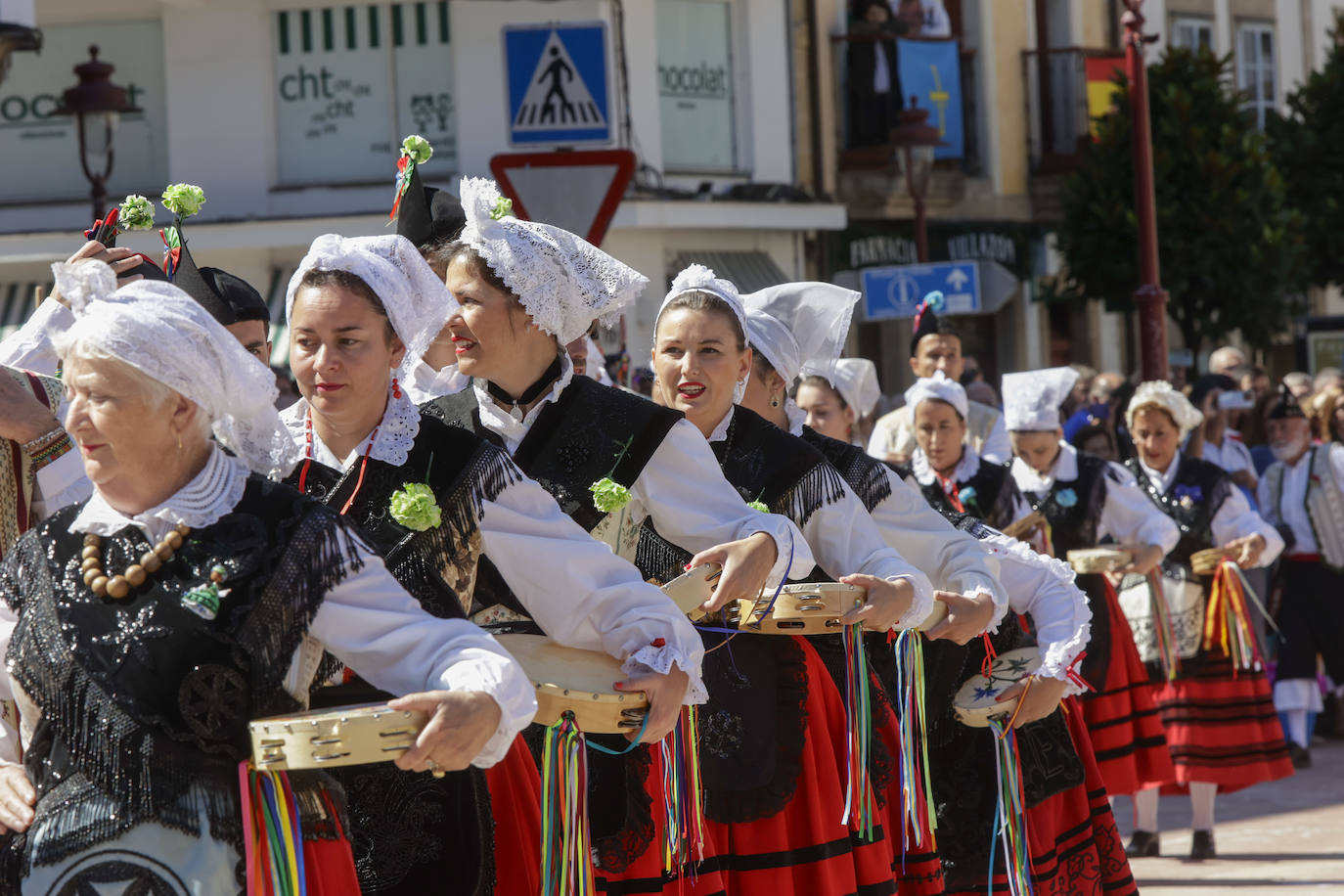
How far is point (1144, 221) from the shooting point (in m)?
12.9

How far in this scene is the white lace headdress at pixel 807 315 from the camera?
5613 millimetres

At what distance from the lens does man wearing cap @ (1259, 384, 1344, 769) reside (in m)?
11.6

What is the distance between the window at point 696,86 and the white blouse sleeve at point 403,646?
559 inches

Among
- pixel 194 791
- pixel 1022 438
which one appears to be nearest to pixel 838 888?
pixel 194 791

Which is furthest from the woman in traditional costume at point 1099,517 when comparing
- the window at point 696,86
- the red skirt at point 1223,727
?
the window at point 696,86

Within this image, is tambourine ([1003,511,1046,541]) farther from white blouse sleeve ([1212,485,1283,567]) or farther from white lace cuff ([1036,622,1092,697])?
white blouse sleeve ([1212,485,1283,567])

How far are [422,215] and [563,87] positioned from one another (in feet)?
10.7

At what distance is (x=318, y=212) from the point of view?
16406 mm

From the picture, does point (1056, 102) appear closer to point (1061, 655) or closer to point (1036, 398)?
point (1036, 398)

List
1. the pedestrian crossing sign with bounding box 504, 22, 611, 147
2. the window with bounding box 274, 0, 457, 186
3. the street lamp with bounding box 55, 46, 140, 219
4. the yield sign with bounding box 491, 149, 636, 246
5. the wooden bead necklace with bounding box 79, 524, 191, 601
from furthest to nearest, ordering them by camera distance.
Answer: the window with bounding box 274, 0, 457, 186 < the street lamp with bounding box 55, 46, 140, 219 < the pedestrian crossing sign with bounding box 504, 22, 611, 147 < the yield sign with bounding box 491, 149, 636, 246 < the wooden bead necklace with bounding box 79, 524, 191, 601

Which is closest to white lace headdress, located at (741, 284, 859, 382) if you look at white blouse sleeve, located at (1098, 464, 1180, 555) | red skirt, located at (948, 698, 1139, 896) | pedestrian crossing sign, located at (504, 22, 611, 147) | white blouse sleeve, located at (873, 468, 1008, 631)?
white blouse sleeve, located at (873, 468, 1008, 631)

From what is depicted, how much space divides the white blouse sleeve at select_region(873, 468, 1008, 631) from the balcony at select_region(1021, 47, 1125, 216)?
1670 cm

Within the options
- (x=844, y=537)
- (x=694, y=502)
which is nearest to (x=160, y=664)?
(x=694, y=502)

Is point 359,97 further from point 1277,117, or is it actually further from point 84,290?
point 84,290
